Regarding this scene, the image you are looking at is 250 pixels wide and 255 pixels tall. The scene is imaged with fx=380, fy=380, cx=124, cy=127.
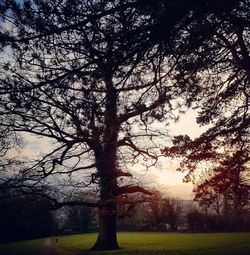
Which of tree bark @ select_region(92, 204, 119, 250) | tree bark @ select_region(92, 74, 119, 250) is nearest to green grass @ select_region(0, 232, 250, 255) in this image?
tree bark @ select_region(92, 204, 119, 250)

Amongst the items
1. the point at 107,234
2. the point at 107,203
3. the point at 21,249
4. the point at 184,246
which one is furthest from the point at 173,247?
the point at 21,249

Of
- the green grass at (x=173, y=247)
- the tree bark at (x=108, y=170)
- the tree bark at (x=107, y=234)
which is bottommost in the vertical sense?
the green grass at (x=173, y=247)

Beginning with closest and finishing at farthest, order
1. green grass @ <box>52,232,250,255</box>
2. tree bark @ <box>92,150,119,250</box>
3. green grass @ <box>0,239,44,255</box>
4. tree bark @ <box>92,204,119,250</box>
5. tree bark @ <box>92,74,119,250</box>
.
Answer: tree bark @ <box>92,74,119,250</box> → tree bark @ <box>92,150,119,250</box> → green grass @ <box>52,232,250,255</box> → tree bark @ <box>92,204,119,250</box> → green grass @ <box>0,239,44,255</box>

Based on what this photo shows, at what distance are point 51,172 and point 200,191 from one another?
22.3 ft

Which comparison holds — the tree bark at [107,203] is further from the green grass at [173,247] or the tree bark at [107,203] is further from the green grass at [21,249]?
the green grass at [21,249]

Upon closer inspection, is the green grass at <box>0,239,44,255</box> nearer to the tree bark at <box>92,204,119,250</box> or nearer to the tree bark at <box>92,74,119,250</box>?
the tree bark at <box>92,204,119,250</box>

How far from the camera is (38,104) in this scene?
7.91 meters

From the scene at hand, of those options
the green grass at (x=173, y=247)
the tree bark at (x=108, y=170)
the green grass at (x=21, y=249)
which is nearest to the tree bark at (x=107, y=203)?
the tree bark at (x=108, y=170)

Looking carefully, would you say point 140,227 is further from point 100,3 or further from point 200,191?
point 100,3

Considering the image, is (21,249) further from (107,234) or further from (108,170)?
(108,170)

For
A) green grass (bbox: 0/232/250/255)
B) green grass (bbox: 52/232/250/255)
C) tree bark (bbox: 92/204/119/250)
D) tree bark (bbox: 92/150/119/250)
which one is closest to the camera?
tree bark (bbox: 92/150/119/250)

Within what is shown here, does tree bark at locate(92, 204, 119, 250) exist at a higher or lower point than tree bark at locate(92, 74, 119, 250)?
lower

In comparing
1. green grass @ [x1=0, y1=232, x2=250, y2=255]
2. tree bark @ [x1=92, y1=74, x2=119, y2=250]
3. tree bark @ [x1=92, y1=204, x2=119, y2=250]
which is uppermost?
tree bark @ [x1=92, y1=74, x2=119, y2=250]

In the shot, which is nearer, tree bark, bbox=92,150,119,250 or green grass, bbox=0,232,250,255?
tree bark, bbox=92,150,119,250
